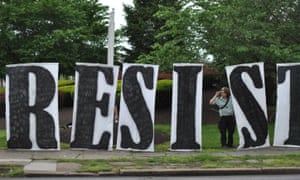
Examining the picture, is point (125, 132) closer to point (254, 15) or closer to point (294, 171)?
point (294, 171)

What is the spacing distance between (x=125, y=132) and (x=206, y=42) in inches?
286

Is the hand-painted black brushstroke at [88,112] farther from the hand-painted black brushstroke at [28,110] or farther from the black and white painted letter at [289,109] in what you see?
the black and white painted letter at [289,109]

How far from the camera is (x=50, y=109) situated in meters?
12.5

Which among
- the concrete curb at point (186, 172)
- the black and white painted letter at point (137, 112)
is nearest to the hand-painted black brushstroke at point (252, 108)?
the black and white painted letter at point (137, 112)

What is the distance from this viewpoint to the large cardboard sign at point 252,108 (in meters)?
12.7

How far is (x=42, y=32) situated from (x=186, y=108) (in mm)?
17184

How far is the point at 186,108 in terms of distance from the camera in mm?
12617

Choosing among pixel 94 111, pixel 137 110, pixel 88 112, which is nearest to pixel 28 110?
pixel 88 112

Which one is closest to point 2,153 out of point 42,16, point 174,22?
point 174,22

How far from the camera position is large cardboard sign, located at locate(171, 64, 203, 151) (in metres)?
12.5

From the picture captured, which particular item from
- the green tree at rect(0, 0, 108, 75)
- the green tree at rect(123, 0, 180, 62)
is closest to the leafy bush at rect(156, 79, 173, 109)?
the green tree at rect(0, 0, 108, 75)

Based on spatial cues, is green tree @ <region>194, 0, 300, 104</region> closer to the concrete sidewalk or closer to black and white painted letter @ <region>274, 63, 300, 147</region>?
black and white painted letter @ <region>274, 63, 300, 147</region>

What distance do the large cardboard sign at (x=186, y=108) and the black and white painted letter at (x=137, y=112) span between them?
22.7 inches

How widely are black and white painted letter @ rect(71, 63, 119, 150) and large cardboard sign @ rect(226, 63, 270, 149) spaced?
322 cm
